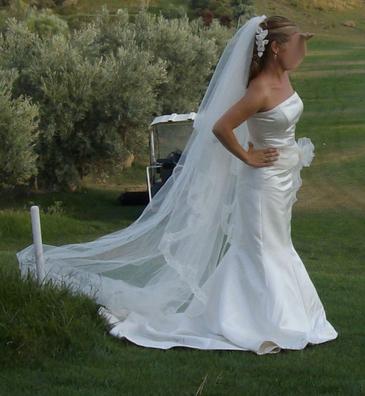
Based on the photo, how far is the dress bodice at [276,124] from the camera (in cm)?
611

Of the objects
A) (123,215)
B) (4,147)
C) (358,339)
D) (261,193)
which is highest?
(261,193)

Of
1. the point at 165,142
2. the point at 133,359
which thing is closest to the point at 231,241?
the point at 133,359

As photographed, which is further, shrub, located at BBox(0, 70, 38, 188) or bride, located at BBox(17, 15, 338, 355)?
shrub, located at BBox(0, 70, 38, 188)

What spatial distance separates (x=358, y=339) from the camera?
6215 millimetres

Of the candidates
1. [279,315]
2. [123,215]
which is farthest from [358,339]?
[123,215]

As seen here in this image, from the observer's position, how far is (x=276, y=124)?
20.2ft

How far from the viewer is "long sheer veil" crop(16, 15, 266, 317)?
6406 mm

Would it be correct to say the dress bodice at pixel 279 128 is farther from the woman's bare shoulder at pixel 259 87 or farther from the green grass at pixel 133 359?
the green grass at pixel 133 359

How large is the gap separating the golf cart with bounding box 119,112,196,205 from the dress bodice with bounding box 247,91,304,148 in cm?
1153

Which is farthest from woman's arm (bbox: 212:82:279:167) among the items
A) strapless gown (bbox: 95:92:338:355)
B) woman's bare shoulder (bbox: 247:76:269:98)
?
strapless gown (bbox: 95:92:338:355)

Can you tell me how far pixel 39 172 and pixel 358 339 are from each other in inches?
616

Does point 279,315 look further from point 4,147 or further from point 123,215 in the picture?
point 123,215

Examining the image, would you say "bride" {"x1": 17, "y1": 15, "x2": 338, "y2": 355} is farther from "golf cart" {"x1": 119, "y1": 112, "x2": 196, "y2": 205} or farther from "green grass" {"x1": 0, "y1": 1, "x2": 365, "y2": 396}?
"golf cart" {"x1": 119, "y1": 112, "x2": 196, "y2": 205}

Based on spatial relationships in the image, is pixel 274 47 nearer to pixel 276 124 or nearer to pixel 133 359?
pixel 276 124
